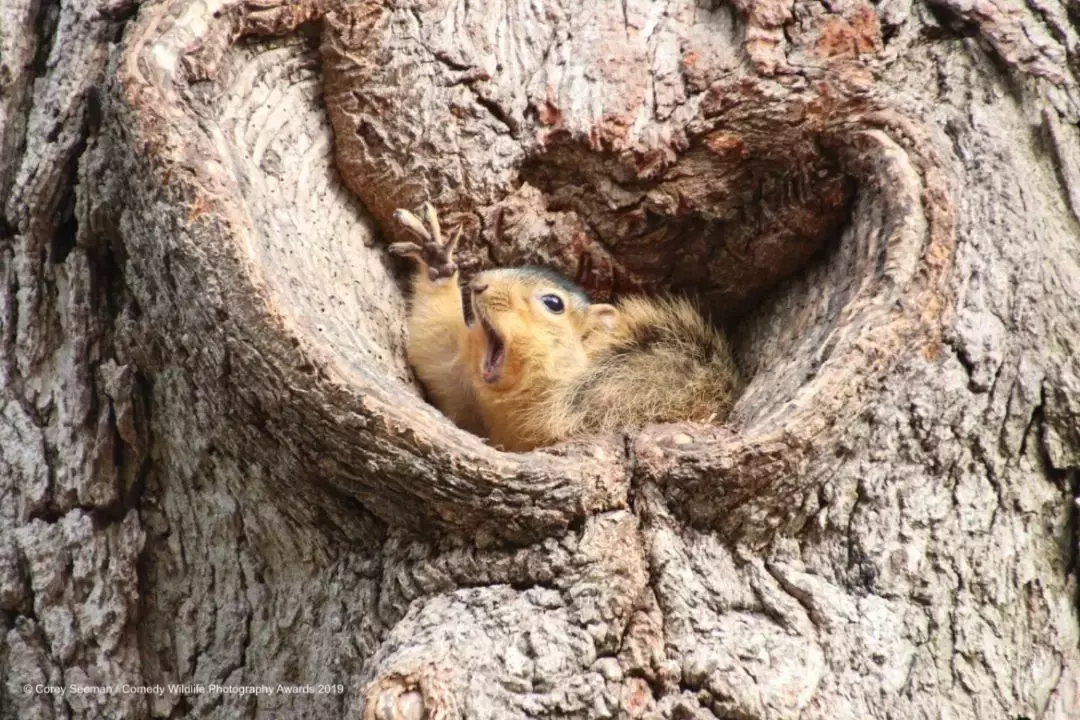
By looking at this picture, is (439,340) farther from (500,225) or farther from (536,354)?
(500,225)

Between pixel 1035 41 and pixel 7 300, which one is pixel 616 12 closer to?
pixel 1035 41

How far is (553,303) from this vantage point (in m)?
4.05

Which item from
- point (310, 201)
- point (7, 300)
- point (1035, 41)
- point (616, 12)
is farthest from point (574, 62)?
point (7, 300)

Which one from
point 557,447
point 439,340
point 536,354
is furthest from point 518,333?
point 557,447

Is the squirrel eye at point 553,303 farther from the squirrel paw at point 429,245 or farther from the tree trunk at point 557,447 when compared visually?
the squirrel paw at point 429,245

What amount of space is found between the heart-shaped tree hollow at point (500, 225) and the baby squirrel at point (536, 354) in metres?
0.10

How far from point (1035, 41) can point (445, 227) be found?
179cm

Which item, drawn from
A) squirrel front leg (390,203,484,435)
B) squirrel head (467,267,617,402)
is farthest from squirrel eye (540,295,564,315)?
squirrel front leg (390,203,484,435)

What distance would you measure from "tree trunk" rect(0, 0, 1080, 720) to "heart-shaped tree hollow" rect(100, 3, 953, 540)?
0.01 metres

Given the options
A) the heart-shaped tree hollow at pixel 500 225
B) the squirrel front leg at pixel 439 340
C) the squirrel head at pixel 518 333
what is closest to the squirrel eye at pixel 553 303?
the squirrel head at pixel 518 333

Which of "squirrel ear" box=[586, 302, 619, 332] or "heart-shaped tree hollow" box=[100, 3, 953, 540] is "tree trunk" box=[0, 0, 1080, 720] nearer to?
"heart-shaped tree hollow" box=[100, 3, 953, 540]

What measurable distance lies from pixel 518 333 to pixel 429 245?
0.45m

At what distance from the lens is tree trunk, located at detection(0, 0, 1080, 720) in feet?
8.63

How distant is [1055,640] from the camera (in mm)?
2889
